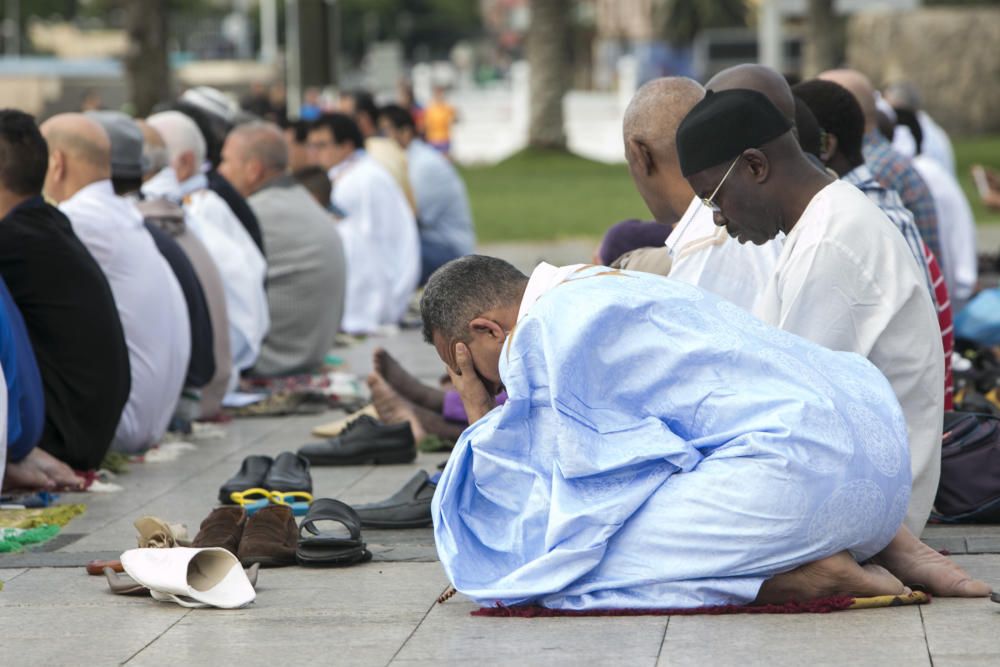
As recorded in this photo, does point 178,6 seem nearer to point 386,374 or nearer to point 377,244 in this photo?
point 377,244

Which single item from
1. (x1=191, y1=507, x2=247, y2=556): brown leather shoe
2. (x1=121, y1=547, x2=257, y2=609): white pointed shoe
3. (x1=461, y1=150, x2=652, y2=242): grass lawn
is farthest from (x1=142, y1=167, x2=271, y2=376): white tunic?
(x1=461, y1=150, x2=652, y2=242): grass lawn

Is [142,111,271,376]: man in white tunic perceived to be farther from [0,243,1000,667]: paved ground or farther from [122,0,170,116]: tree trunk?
[122,0,170,116]: tree trunk

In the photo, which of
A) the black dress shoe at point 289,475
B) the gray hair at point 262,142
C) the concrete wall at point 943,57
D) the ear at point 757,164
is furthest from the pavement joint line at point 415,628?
the concrete wall at point 943,57

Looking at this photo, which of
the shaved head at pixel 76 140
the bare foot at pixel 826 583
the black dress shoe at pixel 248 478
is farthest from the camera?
the shaved head at pixel 76 140

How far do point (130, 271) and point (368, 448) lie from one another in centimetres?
144

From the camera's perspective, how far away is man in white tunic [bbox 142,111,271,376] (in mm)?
10047

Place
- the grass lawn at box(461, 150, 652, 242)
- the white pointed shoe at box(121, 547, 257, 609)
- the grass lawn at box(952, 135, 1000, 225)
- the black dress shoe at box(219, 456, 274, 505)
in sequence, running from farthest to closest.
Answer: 1. the grass lawn at box(952, 135, 1000, 225)
2. the grass lawn at box(461, 150, 652, 242)
3. the black dress shoe at box(219, 456, 274, 505)
4. the white pointed shoe at box(121, 547, 257, 609)

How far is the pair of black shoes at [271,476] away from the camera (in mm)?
6816

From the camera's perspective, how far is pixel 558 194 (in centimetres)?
2781

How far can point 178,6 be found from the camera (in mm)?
83375

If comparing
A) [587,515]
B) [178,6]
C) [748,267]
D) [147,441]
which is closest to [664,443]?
[587,515]

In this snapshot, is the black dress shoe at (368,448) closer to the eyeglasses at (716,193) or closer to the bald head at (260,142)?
the eyeglasses at (716,193)

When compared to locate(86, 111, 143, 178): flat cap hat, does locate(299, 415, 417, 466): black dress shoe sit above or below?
below

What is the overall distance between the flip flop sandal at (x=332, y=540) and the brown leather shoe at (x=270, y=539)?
0.04 meters
